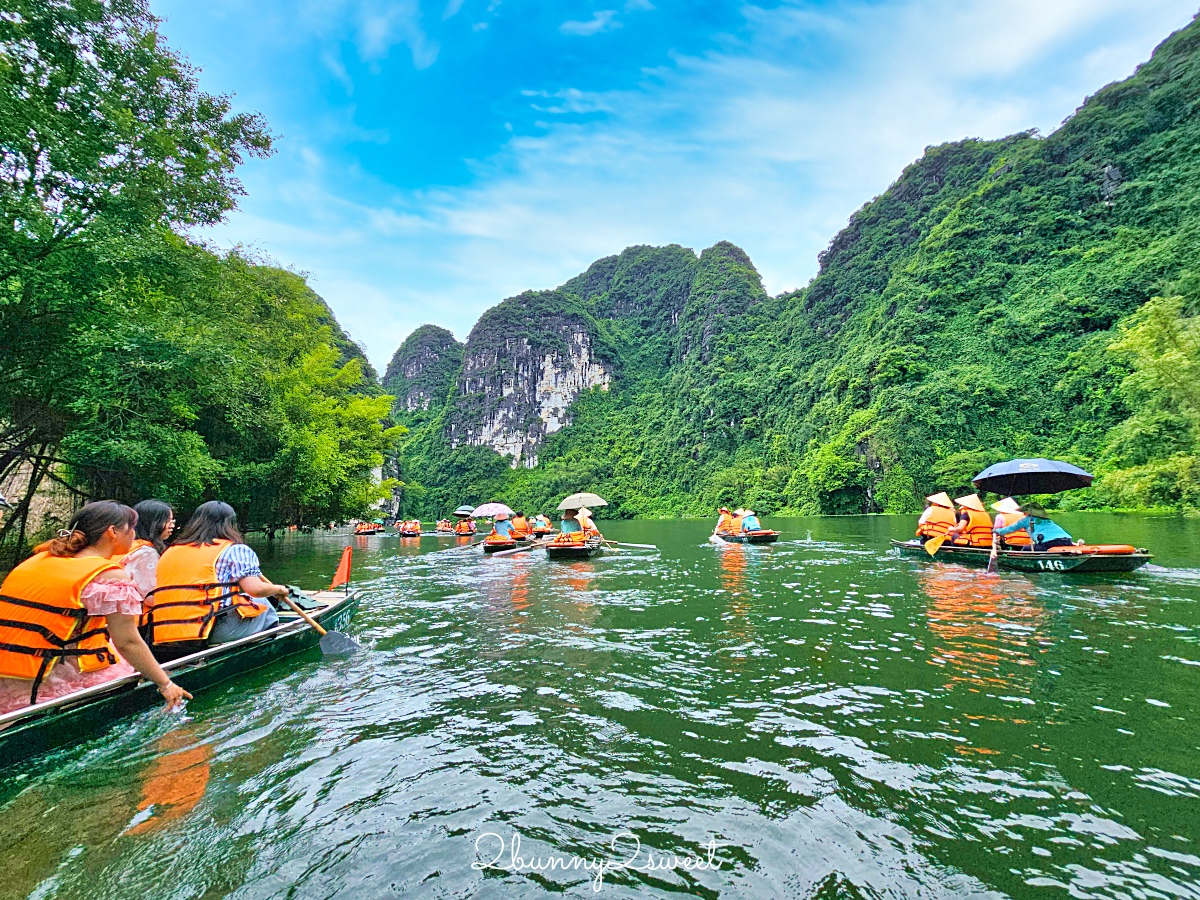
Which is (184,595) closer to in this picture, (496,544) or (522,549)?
(496,544)

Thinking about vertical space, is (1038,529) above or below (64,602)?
below

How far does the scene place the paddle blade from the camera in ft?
20.2

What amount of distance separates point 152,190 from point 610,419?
93.8m

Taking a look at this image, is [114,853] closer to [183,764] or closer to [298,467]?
[183,764]

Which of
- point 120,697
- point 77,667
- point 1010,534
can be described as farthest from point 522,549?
point 77,667

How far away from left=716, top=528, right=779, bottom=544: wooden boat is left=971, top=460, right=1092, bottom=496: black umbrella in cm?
767

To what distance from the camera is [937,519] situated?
501 inches

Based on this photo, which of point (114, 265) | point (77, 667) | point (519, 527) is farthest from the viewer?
point (519, 527)

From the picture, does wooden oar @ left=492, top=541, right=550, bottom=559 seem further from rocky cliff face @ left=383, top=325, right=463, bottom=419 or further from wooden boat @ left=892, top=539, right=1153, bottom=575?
rocky cliff face @ left=383, top=325, right=463, bottom=419

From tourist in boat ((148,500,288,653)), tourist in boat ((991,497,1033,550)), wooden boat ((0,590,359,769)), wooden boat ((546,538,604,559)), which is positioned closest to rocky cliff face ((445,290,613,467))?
wooden boat ((546,538,604,559))

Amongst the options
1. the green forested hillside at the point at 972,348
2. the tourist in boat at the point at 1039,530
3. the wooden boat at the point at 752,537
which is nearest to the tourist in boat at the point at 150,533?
the tourist in boat at the point at 1039,530

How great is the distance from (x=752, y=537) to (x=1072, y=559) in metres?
9.96

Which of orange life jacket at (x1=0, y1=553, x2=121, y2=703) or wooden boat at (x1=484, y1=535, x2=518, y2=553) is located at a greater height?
orange life jacket at (x1=0, y1=553, x2=121, y2=703)

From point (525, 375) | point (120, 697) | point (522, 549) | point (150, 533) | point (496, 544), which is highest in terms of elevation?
point (525, 375)
